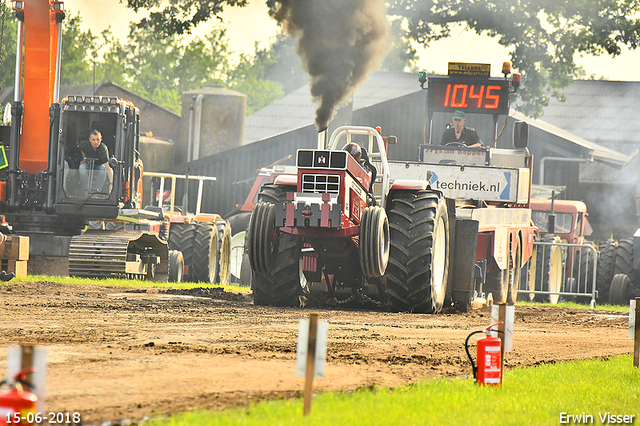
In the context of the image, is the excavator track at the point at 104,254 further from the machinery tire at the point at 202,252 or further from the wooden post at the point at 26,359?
the wooden post at the point at 26,359

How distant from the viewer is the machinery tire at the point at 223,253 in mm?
20844

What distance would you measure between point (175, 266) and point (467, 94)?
662 centimetres

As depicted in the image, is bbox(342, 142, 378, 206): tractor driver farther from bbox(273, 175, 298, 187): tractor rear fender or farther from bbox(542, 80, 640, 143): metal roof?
bbox(542, 80, 640, 143): metal roof

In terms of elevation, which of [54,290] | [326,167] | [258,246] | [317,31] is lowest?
[54,290]

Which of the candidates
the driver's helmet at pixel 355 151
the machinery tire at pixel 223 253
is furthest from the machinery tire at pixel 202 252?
the driver's helmet at pixel 355 151

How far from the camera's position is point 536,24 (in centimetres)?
3231

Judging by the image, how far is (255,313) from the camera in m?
11.4

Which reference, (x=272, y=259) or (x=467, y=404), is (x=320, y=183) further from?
(x=467, y=404)

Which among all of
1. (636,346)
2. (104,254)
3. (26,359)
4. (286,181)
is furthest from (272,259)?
(26,359)

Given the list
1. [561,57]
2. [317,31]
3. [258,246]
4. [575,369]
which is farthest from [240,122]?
[575,369]

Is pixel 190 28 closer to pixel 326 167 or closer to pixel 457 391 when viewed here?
pixel 326 167

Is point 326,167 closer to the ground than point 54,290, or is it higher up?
higher up

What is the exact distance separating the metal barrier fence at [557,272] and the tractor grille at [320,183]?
940 centimetres

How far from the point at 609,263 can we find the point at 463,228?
707cm
